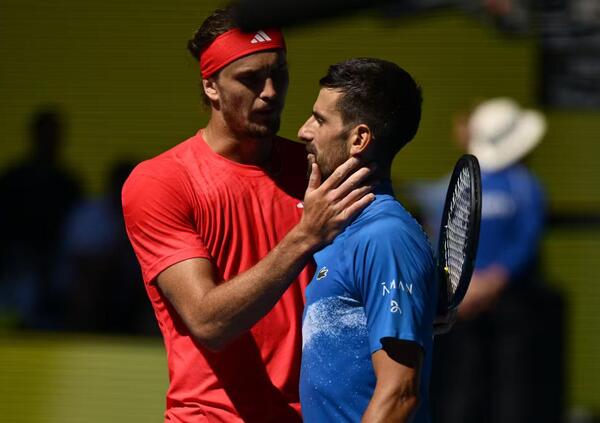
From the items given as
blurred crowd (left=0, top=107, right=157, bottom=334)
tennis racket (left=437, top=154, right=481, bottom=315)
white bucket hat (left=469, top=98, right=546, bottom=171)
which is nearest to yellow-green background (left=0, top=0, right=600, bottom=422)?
blurred crowd (left=0, top=107, right=157, bottom=334)

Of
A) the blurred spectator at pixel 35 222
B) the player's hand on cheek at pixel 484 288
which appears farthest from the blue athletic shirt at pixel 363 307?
the blurred spectator at pixel 35 222

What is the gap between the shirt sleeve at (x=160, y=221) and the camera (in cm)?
384

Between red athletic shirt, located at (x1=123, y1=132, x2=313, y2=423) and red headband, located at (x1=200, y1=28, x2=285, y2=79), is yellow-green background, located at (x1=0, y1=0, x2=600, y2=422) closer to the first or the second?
red headband, located at (x1=200, y1=28, x2=285, y2=79)

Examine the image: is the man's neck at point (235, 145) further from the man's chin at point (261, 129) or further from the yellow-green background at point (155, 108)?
the yellow-green background at point (155, 108)

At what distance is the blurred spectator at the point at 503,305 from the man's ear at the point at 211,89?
3.44m

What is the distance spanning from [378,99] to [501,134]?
4.13 metres

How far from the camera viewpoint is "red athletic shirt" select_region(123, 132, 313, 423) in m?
3.90

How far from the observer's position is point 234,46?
4.02m

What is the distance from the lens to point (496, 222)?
24.4ft

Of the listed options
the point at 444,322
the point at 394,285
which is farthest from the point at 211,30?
the point at 394,285

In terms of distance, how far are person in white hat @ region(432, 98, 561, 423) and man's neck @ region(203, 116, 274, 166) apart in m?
3.45

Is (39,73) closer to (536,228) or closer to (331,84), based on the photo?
(536,228)

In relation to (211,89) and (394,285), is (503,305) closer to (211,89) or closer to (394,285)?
(211,89)

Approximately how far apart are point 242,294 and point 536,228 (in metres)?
4.11
